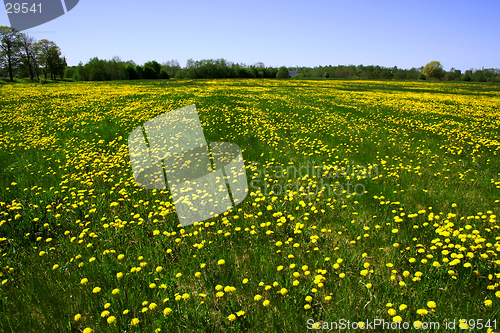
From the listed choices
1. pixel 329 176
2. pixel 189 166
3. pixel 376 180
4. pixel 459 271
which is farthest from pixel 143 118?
pixel 459 271

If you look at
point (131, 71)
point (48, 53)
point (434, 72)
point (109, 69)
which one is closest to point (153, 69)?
point (131, 71)

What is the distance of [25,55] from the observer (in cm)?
5869

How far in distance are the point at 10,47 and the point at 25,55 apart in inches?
150

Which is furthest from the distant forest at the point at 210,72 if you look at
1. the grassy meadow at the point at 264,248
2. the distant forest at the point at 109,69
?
the grassy meadow at the point at 264,248

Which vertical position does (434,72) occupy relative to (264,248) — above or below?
above

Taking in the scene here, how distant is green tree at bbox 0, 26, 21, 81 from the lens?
53.4m

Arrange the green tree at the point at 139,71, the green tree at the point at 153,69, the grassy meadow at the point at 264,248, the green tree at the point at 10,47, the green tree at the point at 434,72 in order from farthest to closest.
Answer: the green tree at the point at 434,72
the green tree at the point at 153,69
the green tree at the point at 139,71
the green tree at the point at 10,47
the grassy meadow at the point at 264,248

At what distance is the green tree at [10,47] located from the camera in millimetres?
53438

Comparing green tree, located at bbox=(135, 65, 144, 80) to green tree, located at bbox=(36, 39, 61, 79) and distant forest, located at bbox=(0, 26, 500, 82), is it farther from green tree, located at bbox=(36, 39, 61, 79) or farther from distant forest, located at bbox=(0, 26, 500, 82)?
green tree, located at bbox=(36, 39, 61, 79)

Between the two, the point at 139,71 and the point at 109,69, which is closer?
the point at 109,69

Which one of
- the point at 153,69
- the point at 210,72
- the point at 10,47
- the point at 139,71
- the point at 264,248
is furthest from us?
the point at 210,72

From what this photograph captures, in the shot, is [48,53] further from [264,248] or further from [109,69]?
[264,248]

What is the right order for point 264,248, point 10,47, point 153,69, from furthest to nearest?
point 153,69 < point 10,47 < point 264,248

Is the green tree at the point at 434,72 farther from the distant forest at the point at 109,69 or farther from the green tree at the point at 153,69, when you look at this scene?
the green tree at the point at 153,69
